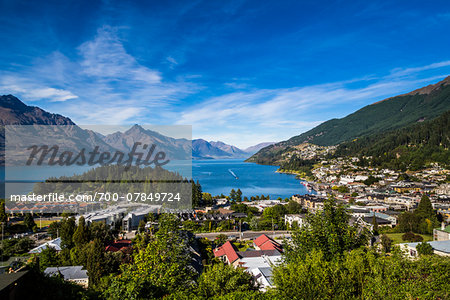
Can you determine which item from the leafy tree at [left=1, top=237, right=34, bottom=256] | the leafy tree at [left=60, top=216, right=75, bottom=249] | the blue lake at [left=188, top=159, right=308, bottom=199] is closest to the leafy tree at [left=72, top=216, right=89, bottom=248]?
the leafy tree at [left=60, top=216, right=75, bottom=249]

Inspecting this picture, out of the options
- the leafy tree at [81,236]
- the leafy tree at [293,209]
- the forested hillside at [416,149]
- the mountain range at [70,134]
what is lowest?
the leafy tree at [293,209]

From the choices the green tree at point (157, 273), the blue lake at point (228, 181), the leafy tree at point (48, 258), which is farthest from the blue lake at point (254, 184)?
the green tree at point (157, 273)

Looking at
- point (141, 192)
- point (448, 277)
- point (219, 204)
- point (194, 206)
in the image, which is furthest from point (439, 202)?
point (141, 192)

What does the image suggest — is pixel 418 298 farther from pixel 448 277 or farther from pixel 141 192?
pixel 141 192

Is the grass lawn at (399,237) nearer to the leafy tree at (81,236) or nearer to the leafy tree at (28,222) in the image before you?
the leafy tree at (81,236)

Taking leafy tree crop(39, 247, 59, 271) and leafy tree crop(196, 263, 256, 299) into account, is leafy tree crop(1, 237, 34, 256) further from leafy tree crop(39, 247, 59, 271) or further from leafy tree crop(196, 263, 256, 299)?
leafy tree crop(196, 263, 256, 299)

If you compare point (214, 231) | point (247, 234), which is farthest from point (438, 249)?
point (214, 231)

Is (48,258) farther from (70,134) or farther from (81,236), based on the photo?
(70,134)
